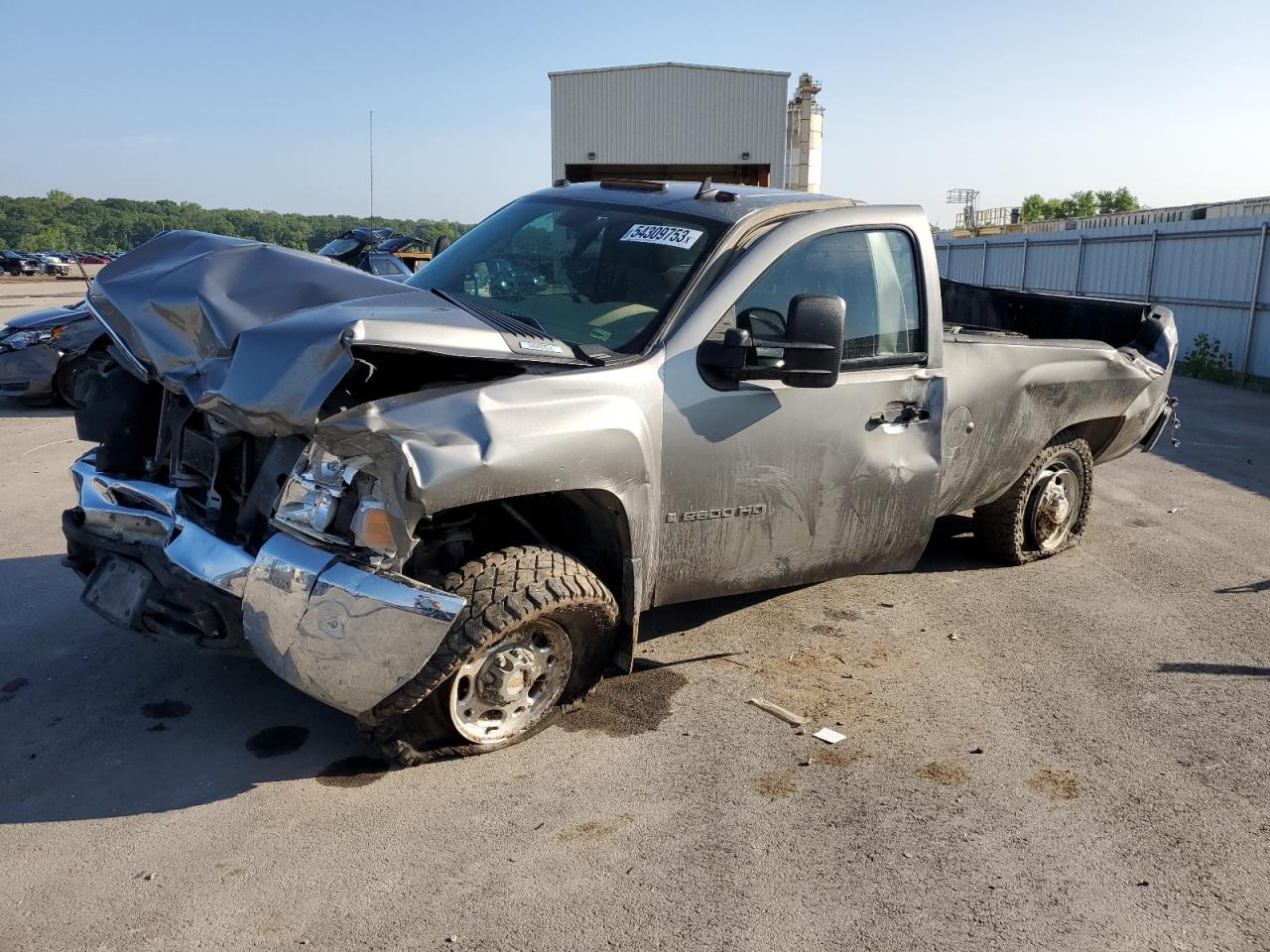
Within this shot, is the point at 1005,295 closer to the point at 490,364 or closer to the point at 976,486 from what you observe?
the point at 976,486

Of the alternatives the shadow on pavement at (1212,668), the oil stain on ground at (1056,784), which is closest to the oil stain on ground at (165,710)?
the oil stain on ground at (1056,784)

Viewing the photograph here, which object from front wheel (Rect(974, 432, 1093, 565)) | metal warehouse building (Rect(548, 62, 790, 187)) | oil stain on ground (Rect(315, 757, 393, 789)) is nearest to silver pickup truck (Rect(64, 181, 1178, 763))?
oil stain on ground (Rect(315, 757, 393, 789))

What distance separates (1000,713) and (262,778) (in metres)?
2.82

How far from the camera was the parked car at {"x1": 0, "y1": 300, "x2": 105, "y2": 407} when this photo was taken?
10.1m

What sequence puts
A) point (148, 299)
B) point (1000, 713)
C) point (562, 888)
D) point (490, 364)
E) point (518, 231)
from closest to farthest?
point (562, 888)
point (490, 364)
point (148, 299)
point (1000, 713)
point (518, 231)

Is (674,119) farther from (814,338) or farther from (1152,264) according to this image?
(814,338)

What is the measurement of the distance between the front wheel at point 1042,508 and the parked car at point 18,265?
191 ft

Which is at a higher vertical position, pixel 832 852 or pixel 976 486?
pixel 976 486

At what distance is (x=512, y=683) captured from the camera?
364 centimetres

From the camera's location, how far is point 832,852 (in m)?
3.21

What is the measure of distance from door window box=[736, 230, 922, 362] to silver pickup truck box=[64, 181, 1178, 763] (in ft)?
0.04

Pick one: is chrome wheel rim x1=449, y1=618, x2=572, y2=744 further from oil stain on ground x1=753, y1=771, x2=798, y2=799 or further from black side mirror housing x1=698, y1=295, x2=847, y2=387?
black side mirror housing x1=698, y1=295, x2=847, y2=387

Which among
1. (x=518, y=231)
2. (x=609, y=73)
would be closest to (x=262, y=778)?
(x=518, y=231)

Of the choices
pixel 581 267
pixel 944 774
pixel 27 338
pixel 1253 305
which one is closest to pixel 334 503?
pixel 581 267
